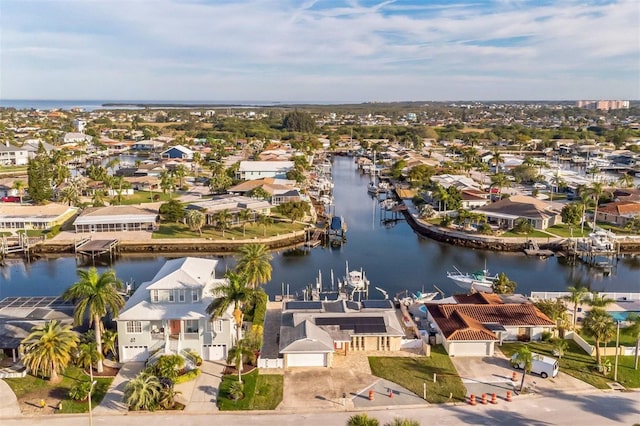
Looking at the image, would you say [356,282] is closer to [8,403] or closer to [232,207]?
[232,207]

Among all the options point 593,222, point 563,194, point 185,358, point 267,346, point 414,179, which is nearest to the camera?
point 185,358

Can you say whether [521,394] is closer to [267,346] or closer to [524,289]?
[267,346]

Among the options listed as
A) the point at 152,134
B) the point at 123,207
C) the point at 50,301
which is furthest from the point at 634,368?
the point at 152,134

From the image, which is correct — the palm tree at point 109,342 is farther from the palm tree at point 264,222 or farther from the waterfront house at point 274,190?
the waterfront house at point 274,190

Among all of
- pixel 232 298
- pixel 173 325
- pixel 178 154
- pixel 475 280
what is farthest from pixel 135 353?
pixel 178 154

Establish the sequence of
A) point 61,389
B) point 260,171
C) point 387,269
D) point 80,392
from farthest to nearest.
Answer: point 260,171 → point 387,269 → point 61,389 → point 80,392

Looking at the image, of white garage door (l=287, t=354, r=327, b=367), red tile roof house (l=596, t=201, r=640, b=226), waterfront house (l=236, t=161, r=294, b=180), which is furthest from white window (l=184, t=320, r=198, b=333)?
waterfront house (l=236, t=161, r=294, b=180)
